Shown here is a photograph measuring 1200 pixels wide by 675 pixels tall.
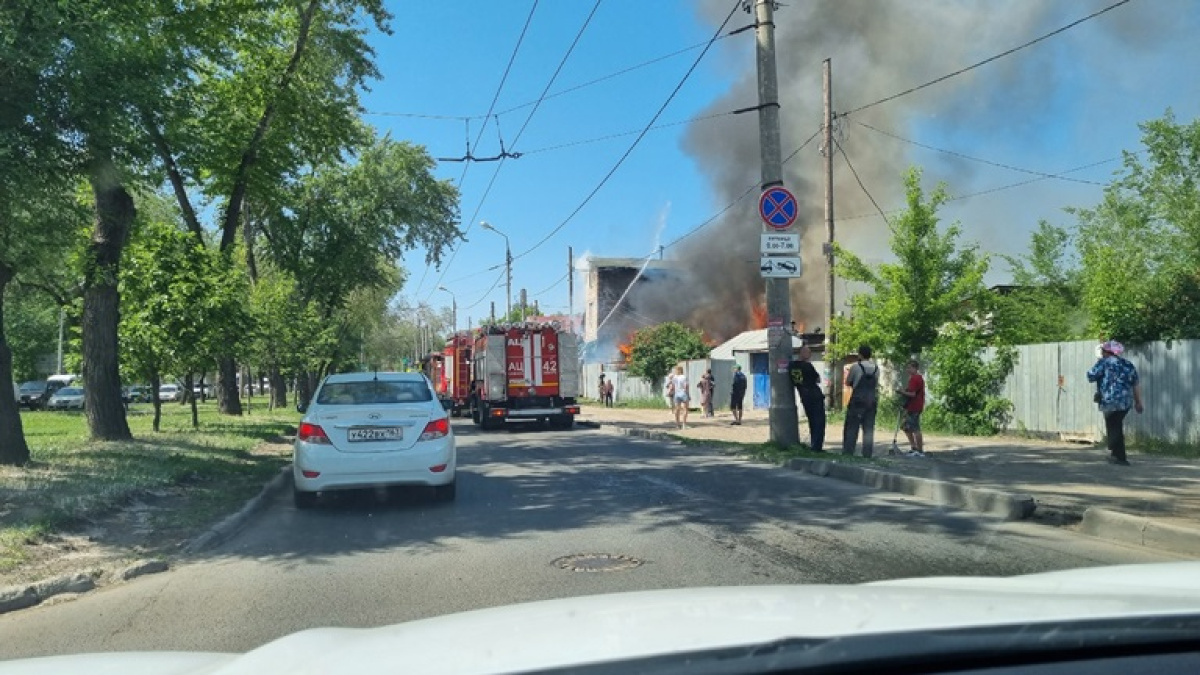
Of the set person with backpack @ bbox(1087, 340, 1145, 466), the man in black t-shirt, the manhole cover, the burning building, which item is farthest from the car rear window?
the burning building

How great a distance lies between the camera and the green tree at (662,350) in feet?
129

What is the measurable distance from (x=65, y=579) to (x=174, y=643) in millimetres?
1955

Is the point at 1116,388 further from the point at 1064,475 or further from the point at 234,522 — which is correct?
the point at 234,522

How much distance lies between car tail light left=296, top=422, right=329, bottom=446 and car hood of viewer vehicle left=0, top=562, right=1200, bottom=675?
6573 mm

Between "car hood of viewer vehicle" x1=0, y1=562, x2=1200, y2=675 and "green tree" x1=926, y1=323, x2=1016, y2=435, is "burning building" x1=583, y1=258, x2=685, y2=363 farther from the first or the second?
"car hood of viewer vehicle" x1=0, y1=562, x2=1200, y2=675

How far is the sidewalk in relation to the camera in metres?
8.38

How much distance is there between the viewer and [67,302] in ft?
61.1

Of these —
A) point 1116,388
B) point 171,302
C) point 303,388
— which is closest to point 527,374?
point 171,302

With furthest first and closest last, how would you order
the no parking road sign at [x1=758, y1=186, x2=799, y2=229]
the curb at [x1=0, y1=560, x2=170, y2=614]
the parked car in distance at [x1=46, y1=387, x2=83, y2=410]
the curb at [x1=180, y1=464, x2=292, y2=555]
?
the parked car in distance at [x1=46, y1=387, x2=83, y2=410] → the no parking road sign at [x1=758, y1=186, x2=799, y2=229] → the curb at [x1=180, y1=464, x2=292, y2=555] → the curb at [x1=0, y1=560, x2=170, y2=614]

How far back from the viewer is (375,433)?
9656 mm

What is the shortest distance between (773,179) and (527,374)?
41.2ft

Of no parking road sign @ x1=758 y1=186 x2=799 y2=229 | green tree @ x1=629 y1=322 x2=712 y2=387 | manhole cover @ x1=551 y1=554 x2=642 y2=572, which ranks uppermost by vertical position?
no parking road sign @ x1=758 y1=186 x2=799 y2=229

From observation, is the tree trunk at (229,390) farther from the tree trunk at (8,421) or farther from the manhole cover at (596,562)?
the manhole cover at (596,562)

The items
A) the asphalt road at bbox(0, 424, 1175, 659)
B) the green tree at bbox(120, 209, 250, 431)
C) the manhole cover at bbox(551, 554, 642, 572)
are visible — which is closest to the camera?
the asphalt road at bbox(0, 424, 1175, 659)
